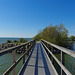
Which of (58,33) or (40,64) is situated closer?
(40,64)

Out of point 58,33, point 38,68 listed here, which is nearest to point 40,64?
point 38,68

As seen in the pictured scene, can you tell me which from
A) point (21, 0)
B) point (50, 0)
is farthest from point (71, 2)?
point (21, 0)

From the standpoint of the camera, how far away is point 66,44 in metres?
18.4

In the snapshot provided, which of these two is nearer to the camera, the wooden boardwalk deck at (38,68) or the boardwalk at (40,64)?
the boardwalk at (40,64)

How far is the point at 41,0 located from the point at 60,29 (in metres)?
9.65

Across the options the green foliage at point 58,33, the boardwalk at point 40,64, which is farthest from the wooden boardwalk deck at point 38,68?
the green foliage at point 58,33

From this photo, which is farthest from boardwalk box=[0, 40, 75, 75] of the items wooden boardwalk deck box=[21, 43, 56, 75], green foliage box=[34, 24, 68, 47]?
green foliage box=[34, 24, 68, 47]

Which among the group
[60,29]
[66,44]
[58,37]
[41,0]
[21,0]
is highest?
[41,0]

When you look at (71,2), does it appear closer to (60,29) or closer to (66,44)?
(60,29)

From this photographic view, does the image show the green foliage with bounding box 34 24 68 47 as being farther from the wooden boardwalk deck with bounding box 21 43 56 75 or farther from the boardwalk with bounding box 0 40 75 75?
the wooden boardwalk deck with bounding box 21 43 56 75

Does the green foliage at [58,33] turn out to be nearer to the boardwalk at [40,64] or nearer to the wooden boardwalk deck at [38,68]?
the boardwalk at [40,64]

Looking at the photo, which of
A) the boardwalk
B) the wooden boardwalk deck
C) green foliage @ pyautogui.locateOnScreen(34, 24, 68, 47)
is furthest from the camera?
green foliage @ pyautogui.locateOnScreen(34, 24, 68, 47)

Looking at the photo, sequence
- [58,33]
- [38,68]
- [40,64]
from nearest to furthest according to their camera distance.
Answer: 1. [38,68]
2. [40,64]
3. [58,33]

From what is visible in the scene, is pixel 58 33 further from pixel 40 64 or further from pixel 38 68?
pixel 38 68
